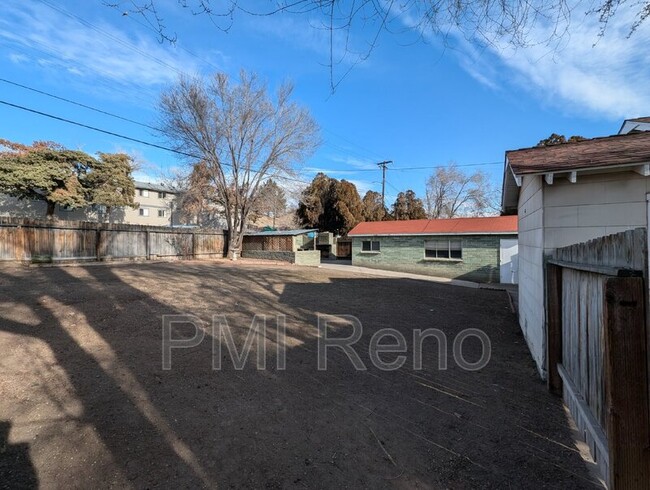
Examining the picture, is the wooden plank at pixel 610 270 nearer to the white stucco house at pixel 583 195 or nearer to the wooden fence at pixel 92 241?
the white stucco house at pixel 583 195

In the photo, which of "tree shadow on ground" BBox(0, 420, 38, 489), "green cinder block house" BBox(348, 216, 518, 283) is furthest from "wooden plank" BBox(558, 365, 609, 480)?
"green cinder block house" BBox(348, 216, 518, 283)

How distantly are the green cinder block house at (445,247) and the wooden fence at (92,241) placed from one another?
34.4ft

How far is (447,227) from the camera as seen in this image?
19438 millimetres

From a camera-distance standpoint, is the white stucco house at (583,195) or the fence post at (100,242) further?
the fence post at (100,242)

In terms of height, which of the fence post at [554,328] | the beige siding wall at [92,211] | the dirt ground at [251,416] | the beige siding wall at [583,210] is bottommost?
the dirt ground at [251,416]

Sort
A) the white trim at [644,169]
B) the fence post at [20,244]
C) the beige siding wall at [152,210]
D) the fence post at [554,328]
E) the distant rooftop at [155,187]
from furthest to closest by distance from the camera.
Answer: the distant rooftop at [155,187] < the beige siding wall at [152,210] < the fence post at [20,244] < the white trim at [644,169] < the fence post at [554,328]

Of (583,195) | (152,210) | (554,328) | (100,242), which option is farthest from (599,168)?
(152,210)

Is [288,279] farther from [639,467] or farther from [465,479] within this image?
[639,467]

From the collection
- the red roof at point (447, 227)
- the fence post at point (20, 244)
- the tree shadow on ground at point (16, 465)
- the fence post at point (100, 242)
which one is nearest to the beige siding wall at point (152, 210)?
the fence post at point (100, 242)

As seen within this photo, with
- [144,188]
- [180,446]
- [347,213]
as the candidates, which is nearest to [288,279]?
[180,446]

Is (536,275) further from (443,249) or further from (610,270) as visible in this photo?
(443,249)

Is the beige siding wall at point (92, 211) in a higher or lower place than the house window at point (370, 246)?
higher

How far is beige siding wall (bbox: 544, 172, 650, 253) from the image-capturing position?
4.38 meters

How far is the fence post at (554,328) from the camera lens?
13.3ft
